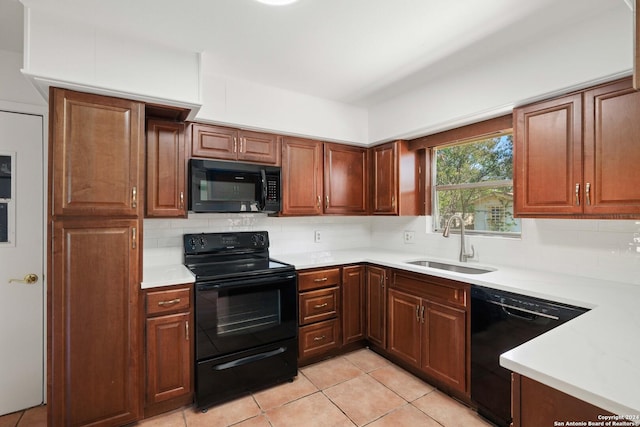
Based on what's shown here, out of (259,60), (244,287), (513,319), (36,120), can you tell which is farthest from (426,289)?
(36,120)

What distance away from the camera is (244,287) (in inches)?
91.1

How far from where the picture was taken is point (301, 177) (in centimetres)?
303

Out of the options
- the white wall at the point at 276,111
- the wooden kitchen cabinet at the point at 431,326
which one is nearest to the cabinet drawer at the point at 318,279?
the wooden kitchen cabinet at the point at 431,326

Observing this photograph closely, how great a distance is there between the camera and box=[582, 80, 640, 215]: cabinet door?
168cm

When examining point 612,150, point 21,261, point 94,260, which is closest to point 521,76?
point 612,150

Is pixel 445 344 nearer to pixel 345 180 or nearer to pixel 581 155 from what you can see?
pixel 581 155

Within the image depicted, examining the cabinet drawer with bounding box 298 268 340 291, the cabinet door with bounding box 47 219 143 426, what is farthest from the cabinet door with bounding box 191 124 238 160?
the cabinet drawer with bounding box 298 268 340 291

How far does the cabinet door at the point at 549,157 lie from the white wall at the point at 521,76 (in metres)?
0.11

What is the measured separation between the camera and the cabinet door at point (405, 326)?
2.49 metres

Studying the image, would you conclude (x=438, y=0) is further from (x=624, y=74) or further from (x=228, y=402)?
(x=228, y=402)

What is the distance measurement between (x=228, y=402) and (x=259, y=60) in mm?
2470

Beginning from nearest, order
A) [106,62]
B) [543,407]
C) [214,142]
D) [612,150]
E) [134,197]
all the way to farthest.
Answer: [543,407] < [612,150] < [106,62] < [134,197] < [214,142]

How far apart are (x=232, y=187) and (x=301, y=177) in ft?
2.25

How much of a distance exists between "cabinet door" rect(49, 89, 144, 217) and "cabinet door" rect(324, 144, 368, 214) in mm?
1711
